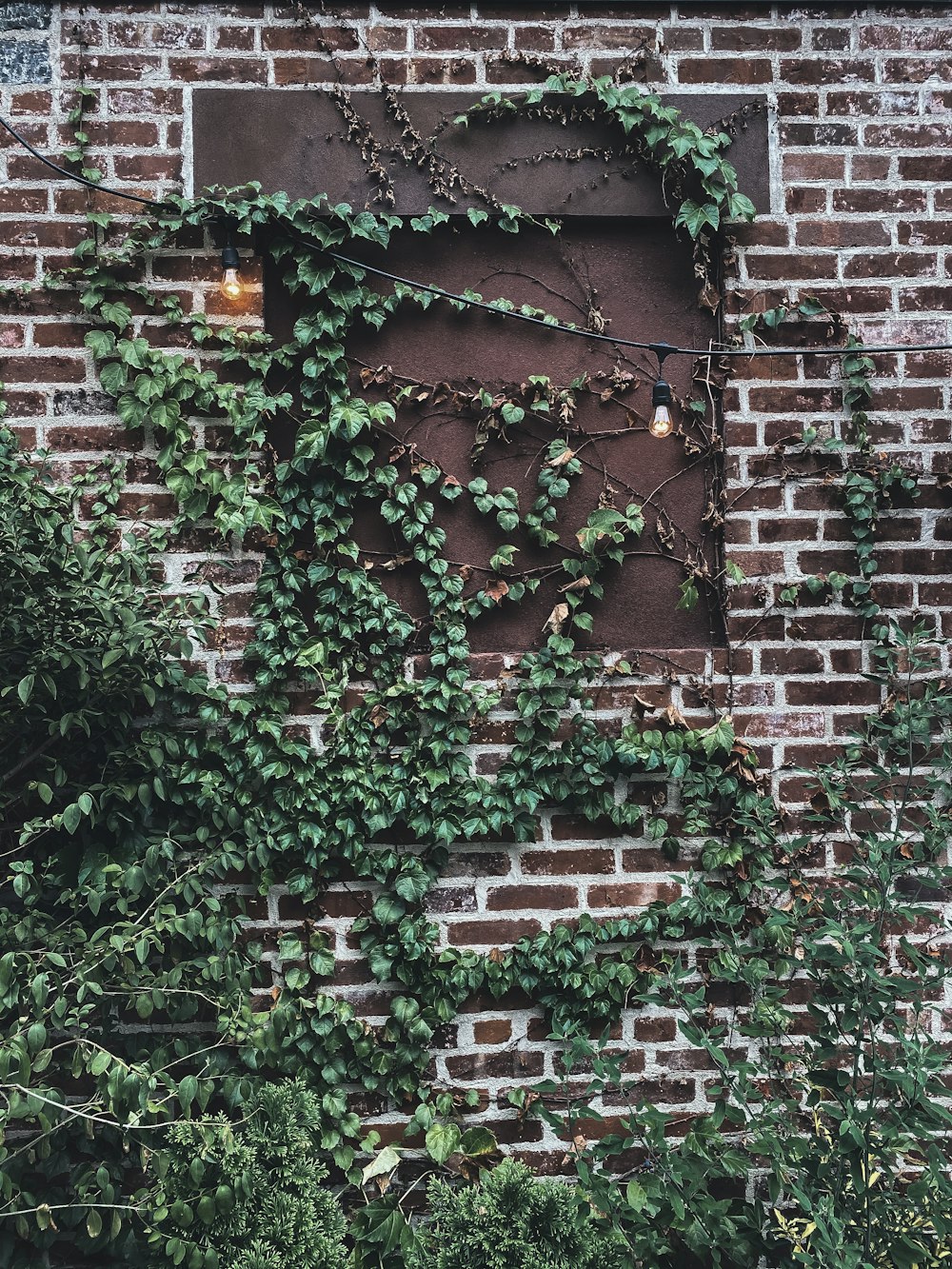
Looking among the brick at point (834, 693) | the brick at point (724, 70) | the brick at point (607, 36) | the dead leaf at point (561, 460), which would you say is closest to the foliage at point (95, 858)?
the dead leaf at point (561, 460)

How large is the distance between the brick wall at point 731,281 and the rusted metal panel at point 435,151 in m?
0.06

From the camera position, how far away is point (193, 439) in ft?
7.51

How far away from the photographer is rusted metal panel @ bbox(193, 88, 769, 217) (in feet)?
7.41

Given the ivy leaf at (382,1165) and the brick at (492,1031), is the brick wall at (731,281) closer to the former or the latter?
the brick at (492,1031)

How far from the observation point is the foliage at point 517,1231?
6.16 feet

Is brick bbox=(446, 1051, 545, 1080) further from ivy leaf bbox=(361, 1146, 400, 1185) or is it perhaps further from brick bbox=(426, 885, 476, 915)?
brick bbox=(426, 885, 476, 915)

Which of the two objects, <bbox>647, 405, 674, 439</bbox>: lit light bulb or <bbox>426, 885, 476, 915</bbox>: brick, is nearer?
<bbox>647, 405, 674, 439</bbox>: lit light bulb

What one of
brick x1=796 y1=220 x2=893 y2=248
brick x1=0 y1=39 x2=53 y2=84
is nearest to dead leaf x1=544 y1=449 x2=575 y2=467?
brick x1=796 y1=220 x2=893 y2=248

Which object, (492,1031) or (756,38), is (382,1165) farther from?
(756,38)

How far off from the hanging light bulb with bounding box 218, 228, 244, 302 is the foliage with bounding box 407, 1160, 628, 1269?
83.2 inches

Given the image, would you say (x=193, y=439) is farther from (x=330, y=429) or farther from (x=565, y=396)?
(x=565, y=396)

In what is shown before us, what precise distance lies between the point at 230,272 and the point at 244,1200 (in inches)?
80.4

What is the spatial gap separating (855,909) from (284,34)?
2621mm

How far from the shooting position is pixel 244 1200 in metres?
1.87
